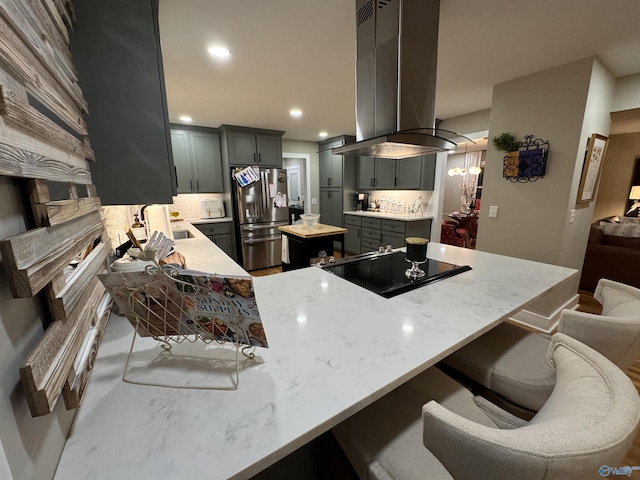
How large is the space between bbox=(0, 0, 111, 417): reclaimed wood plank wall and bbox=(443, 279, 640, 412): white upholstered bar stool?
4.32ft

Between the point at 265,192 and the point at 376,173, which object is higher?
the point at 376,173

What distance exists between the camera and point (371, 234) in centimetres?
477

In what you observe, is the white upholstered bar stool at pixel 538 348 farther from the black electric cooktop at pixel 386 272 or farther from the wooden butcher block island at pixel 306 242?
the wooden butcher block island at pixel 306 242

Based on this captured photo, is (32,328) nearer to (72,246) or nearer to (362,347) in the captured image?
(72,246)

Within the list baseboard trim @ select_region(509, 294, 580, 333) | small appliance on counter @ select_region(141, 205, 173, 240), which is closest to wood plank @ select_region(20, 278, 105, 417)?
small appliance on counter @ select_region(141, 205, 173, 240)

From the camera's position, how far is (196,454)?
19.3 inches

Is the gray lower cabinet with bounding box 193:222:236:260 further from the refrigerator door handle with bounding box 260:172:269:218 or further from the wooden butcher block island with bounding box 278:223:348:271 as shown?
the wooden butcher block island with bounding box 278:223:348:271

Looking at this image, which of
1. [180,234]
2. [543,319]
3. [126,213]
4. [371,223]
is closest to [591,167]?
[543,319]

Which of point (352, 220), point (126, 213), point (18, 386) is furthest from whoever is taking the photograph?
point (352, 220)

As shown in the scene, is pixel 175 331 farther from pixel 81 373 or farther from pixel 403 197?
pixel 403 197

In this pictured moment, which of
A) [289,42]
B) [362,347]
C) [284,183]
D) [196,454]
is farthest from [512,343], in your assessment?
[284,183]

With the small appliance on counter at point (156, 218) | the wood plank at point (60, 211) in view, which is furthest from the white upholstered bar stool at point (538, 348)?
the small appliance on counter at point (156, 218)

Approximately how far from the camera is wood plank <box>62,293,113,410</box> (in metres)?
0.51

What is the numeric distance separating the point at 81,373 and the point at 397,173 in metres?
4.59
